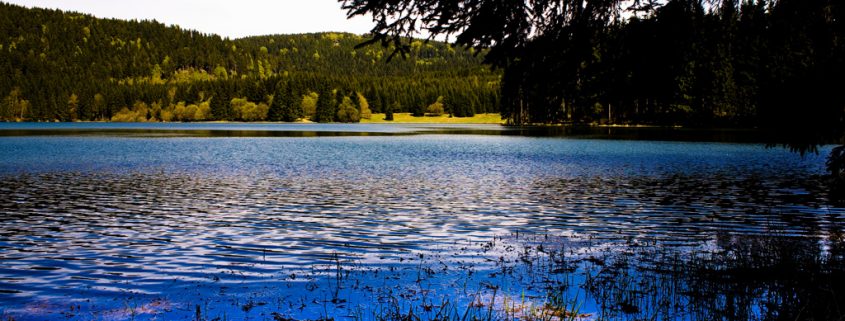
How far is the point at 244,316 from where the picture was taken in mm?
10062

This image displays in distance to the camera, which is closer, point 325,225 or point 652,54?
point 652,54

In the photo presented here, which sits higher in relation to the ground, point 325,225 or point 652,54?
point 652,54

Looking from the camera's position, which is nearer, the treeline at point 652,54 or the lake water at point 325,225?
the treeline at point 652,54

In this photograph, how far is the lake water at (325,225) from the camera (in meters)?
11.3

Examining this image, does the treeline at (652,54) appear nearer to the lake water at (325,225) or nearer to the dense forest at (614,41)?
the dense forest at (614,41)

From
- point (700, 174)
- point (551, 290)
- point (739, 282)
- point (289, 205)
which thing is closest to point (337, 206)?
point (289, 205)

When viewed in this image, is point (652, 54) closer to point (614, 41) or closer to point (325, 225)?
point (614, 41)

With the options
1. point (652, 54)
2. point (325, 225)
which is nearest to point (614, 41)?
point (652, 54)

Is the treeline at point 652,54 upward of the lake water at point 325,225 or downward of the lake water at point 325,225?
upward

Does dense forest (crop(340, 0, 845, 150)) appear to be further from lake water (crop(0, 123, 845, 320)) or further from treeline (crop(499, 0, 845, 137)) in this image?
lake water (crop(0, 123, 845, 320))

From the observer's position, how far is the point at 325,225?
19.7m

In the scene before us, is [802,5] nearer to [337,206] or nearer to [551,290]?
[551,290]

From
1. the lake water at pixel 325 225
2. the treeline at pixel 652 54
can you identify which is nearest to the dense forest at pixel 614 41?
the treeline at pixel 652 54

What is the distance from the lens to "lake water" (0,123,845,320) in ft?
37.2
